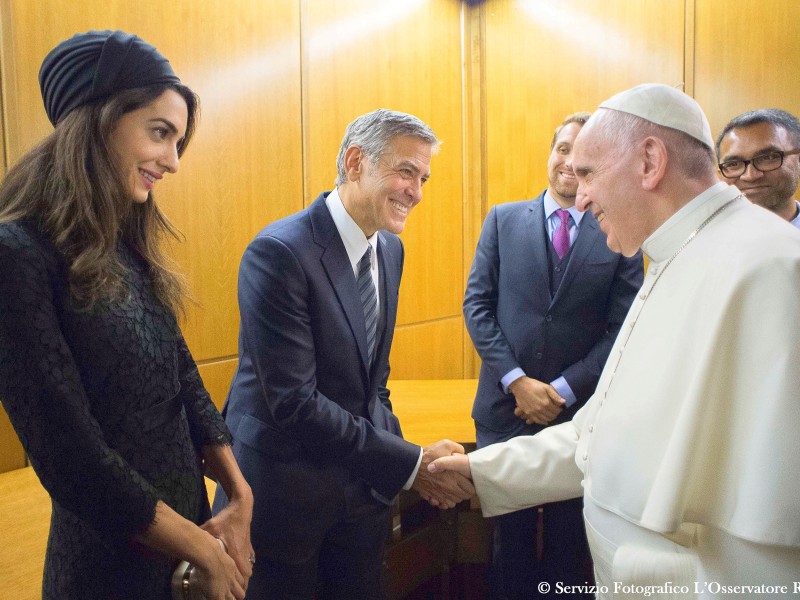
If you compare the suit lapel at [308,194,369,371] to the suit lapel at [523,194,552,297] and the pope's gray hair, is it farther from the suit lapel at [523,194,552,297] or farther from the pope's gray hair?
the suit lapel at [523,194,552,297]

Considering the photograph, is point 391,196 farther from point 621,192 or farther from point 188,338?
point 188,338

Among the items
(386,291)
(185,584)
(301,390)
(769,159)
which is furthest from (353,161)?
(769,159)

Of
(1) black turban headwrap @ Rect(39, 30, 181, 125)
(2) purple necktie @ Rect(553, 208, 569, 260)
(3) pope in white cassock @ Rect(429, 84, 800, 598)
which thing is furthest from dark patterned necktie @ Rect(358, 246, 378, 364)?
(2) purple necktie @ Rect(553, 208, 569, 260)

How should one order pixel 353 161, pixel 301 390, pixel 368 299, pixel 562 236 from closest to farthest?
pixel 301 390
pixel 368 299
pixel 353 161
pixel 562 236

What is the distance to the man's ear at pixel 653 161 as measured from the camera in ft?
5.59

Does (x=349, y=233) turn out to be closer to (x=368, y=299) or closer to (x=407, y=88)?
(x=368, y=299)

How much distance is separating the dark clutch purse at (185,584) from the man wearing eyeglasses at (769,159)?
2.59 m

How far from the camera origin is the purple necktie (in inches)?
112

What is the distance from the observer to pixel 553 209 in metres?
2.93

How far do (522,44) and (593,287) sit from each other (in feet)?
11.2

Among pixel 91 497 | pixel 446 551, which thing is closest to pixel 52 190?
pixel 91 497

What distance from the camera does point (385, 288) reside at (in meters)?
2.17

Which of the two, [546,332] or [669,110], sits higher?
[669,110]

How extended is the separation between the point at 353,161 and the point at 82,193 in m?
1.03
